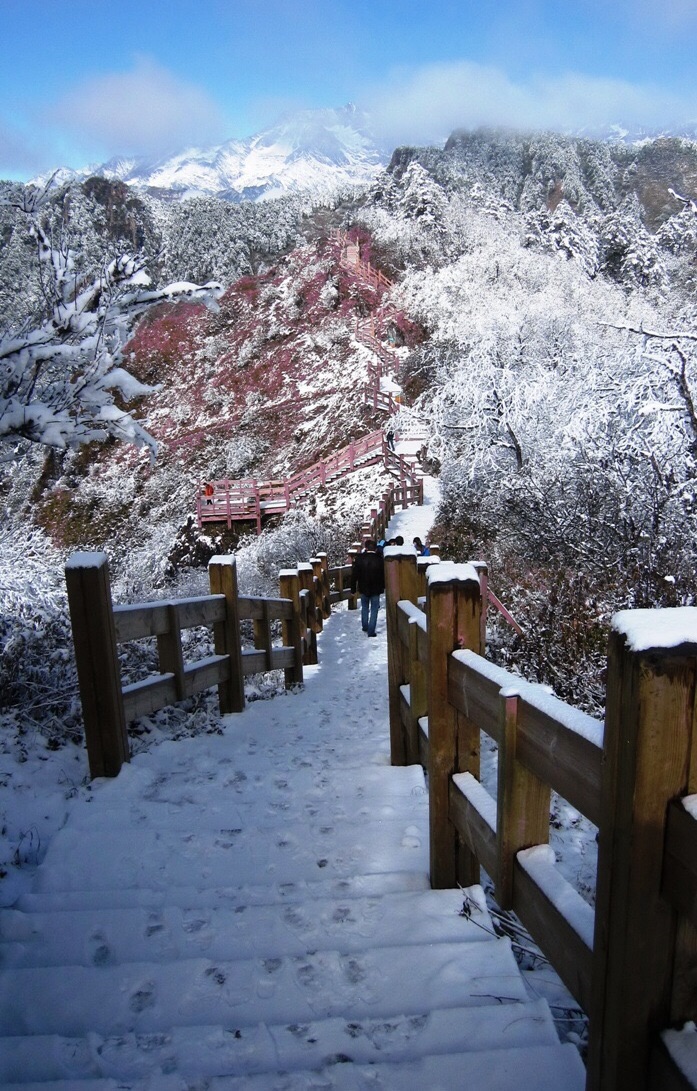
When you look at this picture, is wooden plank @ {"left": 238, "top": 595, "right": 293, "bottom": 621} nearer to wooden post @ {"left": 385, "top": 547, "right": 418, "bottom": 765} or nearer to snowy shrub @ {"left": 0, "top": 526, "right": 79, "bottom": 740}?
snowy shrub @ {"left": 0, "top": 526, "right": 79, "bottom": 740}

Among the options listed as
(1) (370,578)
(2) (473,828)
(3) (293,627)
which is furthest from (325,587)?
(2) (473,828)

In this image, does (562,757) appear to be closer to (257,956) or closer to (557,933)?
(557,933)

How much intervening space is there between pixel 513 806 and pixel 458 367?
72.2 feet

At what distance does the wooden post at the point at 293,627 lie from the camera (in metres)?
7.11

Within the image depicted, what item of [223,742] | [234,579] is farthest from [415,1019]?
[234,579]

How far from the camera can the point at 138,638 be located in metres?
3.98

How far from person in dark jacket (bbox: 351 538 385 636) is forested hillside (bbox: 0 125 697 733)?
207 cm

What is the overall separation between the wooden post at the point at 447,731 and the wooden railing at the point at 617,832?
0.20 m

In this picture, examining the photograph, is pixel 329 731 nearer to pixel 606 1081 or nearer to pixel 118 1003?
pixel 118 1003

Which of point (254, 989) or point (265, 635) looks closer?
point (254, 989)

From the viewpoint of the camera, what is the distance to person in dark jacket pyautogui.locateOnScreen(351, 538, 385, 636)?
381 inches

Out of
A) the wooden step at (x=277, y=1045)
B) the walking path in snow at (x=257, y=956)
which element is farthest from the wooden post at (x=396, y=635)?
the wooden step at (x=277, y=1045)

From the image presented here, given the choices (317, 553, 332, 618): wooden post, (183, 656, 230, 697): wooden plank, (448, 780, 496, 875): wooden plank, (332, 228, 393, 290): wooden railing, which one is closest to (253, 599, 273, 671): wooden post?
(183, 656, 230, 697): wooden plank

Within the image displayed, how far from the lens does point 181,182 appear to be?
274ft
